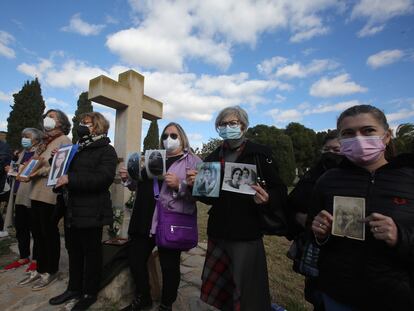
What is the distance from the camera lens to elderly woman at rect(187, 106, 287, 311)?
227 cm

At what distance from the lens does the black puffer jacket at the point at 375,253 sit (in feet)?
4.42

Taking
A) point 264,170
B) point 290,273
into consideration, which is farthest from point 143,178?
point 290,273

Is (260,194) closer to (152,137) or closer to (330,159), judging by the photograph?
(330,159)

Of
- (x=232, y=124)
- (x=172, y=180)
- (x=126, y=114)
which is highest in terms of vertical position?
(x=126, y=114)

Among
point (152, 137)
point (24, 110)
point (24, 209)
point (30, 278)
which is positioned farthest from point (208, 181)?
point (152, 137)

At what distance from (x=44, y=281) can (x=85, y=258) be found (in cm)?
96

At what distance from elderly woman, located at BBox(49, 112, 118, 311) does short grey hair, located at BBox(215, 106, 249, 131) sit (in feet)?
4.36

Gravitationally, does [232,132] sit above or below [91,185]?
above

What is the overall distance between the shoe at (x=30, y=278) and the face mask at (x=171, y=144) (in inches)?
98.4

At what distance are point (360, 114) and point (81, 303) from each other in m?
3.11

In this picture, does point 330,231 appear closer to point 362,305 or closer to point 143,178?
point 362,305

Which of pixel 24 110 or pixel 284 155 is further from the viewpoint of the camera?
pixel 284 155

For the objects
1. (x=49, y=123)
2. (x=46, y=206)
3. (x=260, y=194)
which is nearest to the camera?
(x=260, y=194)

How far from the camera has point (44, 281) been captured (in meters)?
3.58
